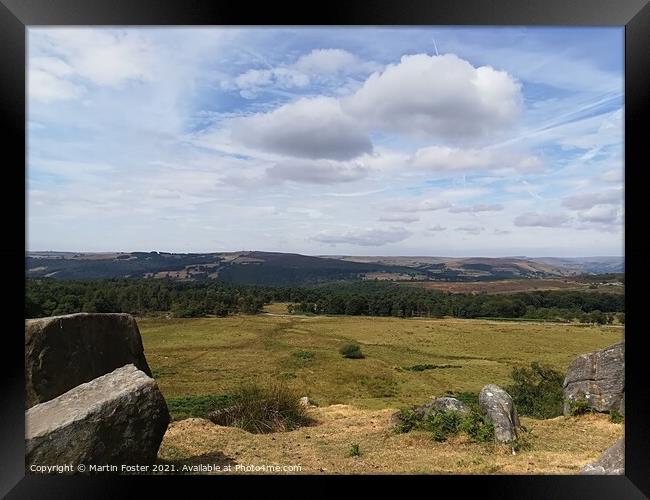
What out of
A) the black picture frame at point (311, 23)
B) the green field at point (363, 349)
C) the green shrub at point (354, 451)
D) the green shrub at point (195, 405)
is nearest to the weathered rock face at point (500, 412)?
the black picture frame at point (311, 23)

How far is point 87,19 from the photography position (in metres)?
2.57

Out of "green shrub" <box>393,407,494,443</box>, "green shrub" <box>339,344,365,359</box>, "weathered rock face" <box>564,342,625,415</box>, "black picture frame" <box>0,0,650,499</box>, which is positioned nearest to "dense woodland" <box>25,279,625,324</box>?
"green shrub" <box>339,344,365,359</box>

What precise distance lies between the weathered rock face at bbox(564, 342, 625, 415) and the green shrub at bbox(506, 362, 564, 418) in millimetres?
611

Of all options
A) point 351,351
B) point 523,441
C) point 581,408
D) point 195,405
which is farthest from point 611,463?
point 351,351

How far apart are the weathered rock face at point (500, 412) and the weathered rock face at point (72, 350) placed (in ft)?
11.1

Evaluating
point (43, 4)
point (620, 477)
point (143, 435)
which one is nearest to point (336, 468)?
point (143, 435)

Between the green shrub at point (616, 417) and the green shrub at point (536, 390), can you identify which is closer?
the green shrub at point (616, 417)

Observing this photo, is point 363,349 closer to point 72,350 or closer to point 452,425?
point 452,425

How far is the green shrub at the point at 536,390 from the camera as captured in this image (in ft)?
17.4

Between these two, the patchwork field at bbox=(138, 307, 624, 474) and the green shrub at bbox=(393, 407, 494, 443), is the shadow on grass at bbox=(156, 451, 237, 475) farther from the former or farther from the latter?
the green shrub at bbox=(393, 407, 494, 443)

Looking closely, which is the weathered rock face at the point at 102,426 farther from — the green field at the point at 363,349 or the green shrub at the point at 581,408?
the green shrub at the point at 581,408

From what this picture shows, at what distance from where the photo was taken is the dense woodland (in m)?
6.03

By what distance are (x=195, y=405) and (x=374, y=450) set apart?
2.29m

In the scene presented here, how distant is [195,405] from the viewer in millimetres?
4629
